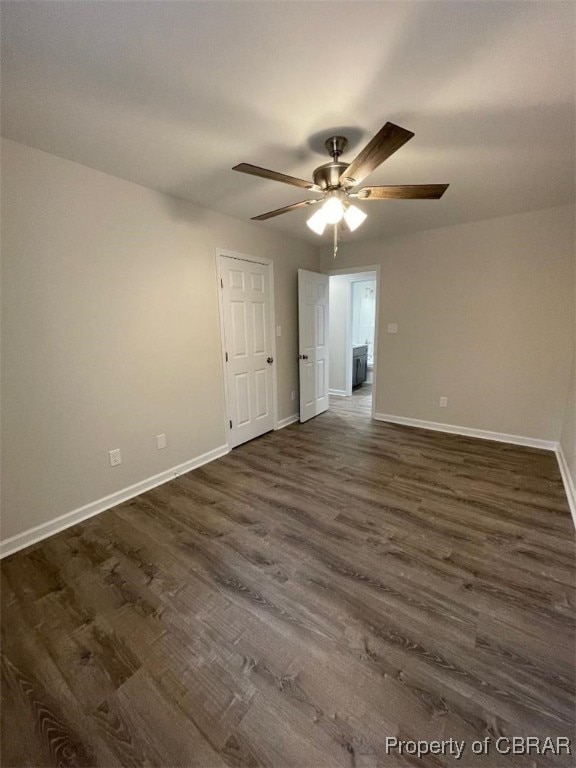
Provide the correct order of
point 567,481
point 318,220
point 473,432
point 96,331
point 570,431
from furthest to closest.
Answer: point 473,432
point 570,431
point 567,481
point 96,331
point 318,220

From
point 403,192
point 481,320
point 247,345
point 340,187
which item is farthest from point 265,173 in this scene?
point 481,320

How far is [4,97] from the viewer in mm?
1413

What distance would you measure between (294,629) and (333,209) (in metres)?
2.19

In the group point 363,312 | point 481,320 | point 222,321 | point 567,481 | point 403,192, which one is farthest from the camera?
point 363,312

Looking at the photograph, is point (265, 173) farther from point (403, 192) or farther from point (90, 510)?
point (90, 510)

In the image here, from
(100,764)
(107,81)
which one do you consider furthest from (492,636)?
(107,81)

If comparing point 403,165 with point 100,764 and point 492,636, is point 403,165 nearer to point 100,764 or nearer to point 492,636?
point 492,636

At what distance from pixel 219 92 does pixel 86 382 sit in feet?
6.27

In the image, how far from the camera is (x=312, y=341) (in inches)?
163

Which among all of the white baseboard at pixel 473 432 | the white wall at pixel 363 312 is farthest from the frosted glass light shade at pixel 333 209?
the white wall at pixel 363 312

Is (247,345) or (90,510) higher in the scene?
(247,345)

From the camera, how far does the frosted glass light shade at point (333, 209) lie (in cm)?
175

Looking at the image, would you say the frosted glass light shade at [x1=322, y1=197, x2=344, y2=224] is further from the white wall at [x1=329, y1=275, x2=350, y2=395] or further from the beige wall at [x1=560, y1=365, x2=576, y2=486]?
the white wall at [x1=329, y1=275, x2=350, y2=395]

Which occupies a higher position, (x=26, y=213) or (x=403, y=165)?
(x=403, y=165)
